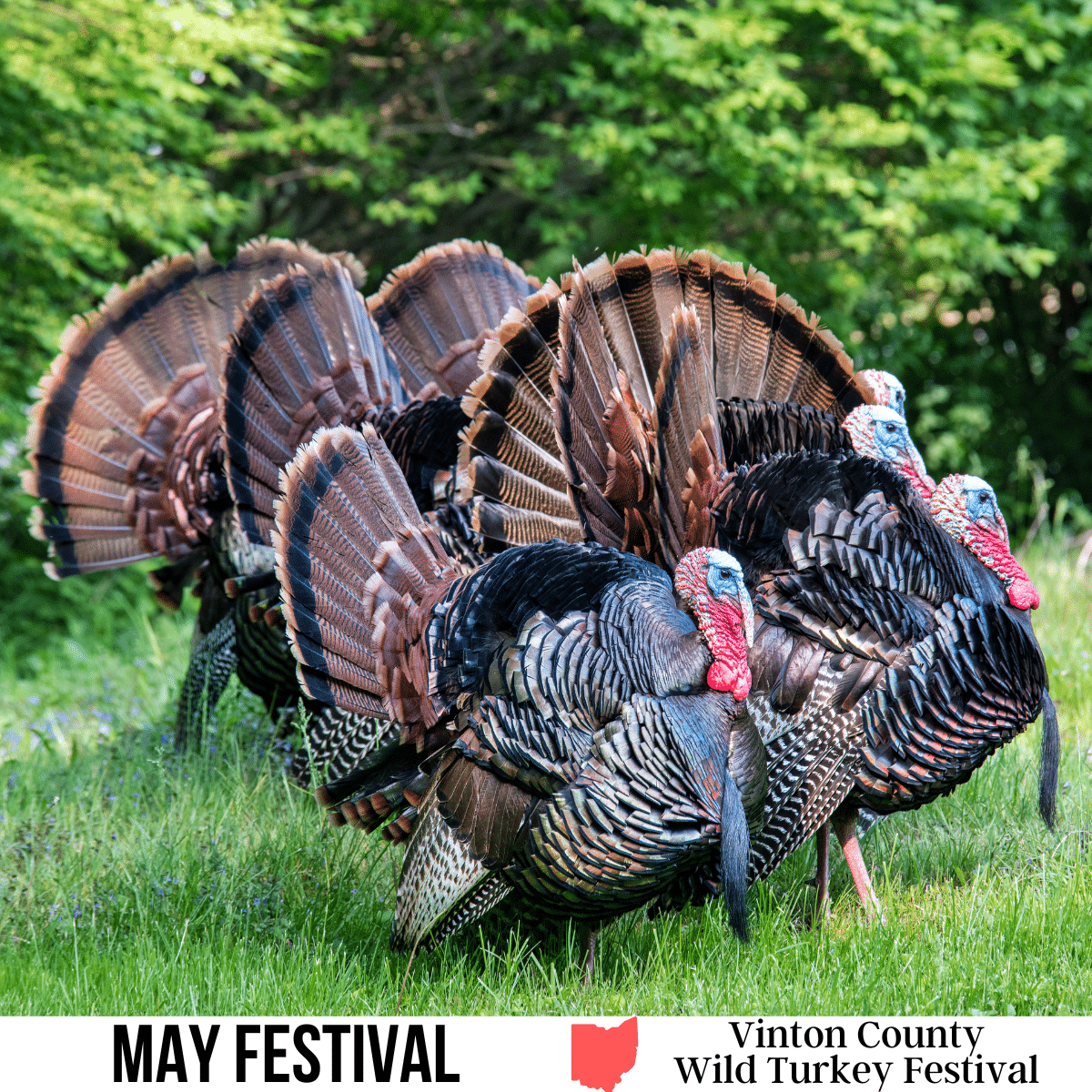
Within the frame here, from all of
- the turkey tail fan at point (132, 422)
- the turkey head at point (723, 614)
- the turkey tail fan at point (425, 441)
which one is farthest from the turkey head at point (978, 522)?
the turkey tail fan at point (132, 422)

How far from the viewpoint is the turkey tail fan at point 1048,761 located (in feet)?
11.6

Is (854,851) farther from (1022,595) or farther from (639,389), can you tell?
(639,389)

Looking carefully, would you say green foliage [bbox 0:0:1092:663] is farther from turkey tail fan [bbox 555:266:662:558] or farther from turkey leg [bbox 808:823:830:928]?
turkey leg [bbox 808:823:830:928]

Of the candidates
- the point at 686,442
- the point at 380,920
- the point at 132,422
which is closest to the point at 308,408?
the point at 132,422

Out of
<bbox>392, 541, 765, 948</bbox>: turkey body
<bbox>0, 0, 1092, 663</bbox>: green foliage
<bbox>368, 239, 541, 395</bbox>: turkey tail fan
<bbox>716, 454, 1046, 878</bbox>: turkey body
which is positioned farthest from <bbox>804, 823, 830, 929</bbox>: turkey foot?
<bbox>0, 0, 1092, 663</bbox>: green foliage

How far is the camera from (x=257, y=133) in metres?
6.80

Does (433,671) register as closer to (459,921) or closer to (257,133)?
(459,921)

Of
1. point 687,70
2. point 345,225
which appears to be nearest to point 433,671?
point 687,70

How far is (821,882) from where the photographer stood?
375 cm

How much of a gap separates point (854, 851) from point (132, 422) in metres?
3.06

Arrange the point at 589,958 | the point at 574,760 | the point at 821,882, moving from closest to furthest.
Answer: the point at 574,760, the point at 589,958, the point at 821,882

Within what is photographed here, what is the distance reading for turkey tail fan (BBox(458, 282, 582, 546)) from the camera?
373 centimetres

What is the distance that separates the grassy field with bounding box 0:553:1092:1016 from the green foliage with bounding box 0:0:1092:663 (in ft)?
9.69

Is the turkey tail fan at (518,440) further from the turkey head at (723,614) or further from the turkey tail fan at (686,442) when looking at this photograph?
the turkey head at (723,614)
